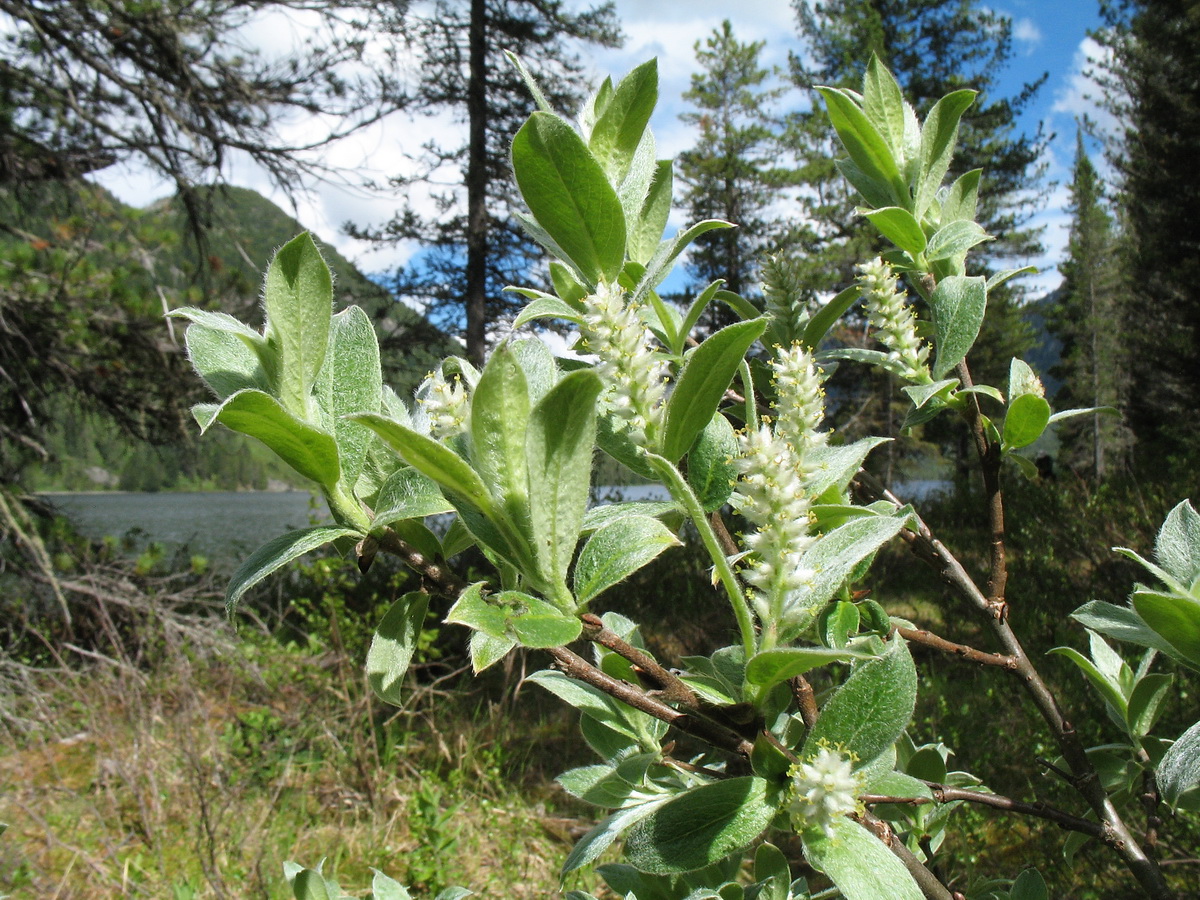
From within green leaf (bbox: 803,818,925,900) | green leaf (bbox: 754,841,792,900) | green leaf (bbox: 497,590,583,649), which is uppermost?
green leaf (bbox: 497,590,583,649)

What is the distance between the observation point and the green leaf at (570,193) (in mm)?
358

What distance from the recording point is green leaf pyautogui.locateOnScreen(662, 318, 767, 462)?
34 cm

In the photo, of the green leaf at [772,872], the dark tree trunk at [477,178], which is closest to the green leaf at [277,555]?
the green leaf at [772,872]

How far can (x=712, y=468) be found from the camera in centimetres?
42

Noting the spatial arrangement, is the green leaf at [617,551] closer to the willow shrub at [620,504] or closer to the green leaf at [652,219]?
the willow shrub at [620,504]

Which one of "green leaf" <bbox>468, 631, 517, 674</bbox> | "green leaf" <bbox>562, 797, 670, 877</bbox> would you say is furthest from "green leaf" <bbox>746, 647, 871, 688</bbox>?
"green leaf" <bbox>562, 797, 670, 877</bbox>

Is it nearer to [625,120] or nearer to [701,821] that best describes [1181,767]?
[701,821]

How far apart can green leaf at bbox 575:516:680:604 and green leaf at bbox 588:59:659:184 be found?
0.71 ft

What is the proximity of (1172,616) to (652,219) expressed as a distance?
1.32 feet

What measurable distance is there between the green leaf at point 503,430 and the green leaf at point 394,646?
0.11m

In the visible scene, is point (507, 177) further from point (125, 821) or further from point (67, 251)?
point (125, 821)

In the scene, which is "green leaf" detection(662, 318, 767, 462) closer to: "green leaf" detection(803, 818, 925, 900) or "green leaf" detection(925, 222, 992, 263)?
"green leaf" detection(803, 818, 925, 900)

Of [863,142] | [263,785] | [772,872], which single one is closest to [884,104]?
[863,142]

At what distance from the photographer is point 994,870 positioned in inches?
90.7
